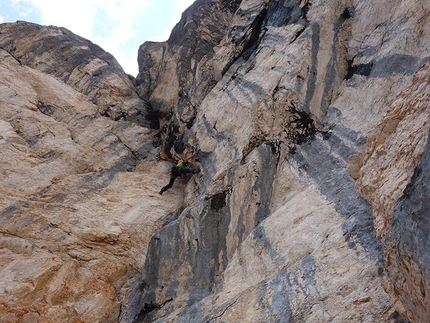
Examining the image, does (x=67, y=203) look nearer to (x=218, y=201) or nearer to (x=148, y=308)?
(x=148, y=308)

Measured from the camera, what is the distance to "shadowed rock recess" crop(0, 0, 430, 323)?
5.44m

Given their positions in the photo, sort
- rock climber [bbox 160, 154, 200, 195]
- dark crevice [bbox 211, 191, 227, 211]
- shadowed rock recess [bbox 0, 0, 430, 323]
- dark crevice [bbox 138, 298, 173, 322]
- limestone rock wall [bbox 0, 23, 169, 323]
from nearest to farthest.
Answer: shadowed rock recess [bbox 0, 0, 430, 323]
dark crevice [bbox 138, 298, 173, 322]
dark crevice [bbox 211, 191, 227, 211]
limestone rock wall [bbox 0, 23, 169, 323]
rock climber [bbox 160, 154, 200, 195]

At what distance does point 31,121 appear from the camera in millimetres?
15922

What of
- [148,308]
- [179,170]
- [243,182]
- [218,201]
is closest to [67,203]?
[179,170]

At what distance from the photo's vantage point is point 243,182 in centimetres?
991

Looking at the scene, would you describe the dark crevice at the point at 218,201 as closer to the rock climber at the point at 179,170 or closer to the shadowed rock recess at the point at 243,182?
the shadowed rock recess at the point at 243,182

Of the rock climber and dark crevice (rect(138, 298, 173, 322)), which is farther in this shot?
the rock climber

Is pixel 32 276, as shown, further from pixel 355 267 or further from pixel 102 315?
pixel 355 267

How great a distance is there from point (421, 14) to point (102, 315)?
12.4m

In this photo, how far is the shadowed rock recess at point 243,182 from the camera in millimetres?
5438

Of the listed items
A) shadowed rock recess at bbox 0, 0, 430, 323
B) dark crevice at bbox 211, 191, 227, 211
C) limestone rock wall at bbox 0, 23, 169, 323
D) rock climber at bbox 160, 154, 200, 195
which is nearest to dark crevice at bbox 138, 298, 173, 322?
shadowed rock recess at bbox 0, 0, 430, 323

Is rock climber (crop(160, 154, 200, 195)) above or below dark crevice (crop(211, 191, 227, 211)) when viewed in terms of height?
above

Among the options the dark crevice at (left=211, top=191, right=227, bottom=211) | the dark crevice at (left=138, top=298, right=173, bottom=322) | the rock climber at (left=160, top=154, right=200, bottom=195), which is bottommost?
the dark crevice at (left=138, top=298, right=173, bottom=322)

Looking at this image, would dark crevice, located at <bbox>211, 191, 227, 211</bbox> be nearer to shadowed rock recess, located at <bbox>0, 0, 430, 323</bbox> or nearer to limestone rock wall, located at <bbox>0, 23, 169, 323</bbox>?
shadowed rock recess, located at <bbox>0, 0, 430, 323</bbox>
